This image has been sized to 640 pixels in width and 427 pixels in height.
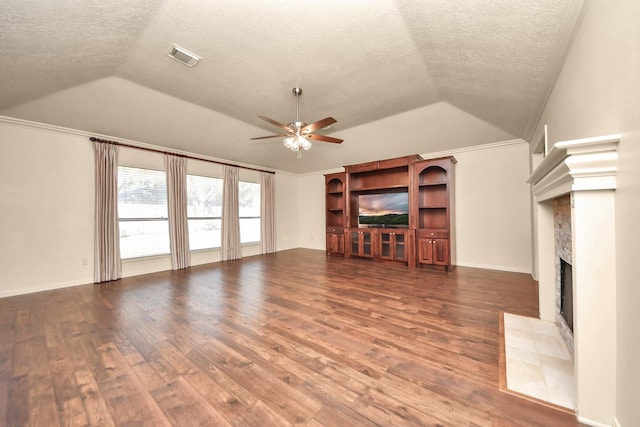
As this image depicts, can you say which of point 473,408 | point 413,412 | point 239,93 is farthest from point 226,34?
point 473,408

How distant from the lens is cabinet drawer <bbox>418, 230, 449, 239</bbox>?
4.81m

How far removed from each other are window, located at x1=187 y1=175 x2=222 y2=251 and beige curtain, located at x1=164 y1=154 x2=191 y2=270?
28 cm

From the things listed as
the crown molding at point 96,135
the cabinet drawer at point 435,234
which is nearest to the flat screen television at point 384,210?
the cabinet drawer at point 435,234

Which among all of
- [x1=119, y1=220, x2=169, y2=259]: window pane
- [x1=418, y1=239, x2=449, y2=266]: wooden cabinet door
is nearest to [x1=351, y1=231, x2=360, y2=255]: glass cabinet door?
[x1=418, y1=239, x2=449, y2=266]: wooden cabinet door

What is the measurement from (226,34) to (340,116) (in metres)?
2.48

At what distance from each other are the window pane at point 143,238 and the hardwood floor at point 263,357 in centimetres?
117

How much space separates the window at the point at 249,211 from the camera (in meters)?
6.83

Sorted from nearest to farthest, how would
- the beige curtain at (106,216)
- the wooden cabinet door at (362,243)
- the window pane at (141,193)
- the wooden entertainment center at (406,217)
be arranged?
the beige curtain at (106,216)
the window pane at (141,193)
the wooden entertainment center at (406,217)
the wooden cabinet door at (362,243)

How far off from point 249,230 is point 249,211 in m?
0.57

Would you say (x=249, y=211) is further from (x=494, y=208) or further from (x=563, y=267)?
(x=563, y=267)

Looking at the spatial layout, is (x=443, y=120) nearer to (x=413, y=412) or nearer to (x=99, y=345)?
(x=413, y=412)

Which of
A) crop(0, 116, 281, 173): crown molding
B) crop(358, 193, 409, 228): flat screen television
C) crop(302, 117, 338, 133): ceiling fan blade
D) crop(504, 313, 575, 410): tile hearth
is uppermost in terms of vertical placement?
crop(0, 116, 281, 173): crown molding

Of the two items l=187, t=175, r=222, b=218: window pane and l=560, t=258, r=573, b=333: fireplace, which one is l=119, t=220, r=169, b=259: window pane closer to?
l=187, t=175, r=222, b=218: window pane

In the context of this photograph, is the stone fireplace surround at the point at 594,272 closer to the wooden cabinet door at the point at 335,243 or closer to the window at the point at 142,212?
the wooden cabinet door at the point at 335,243
